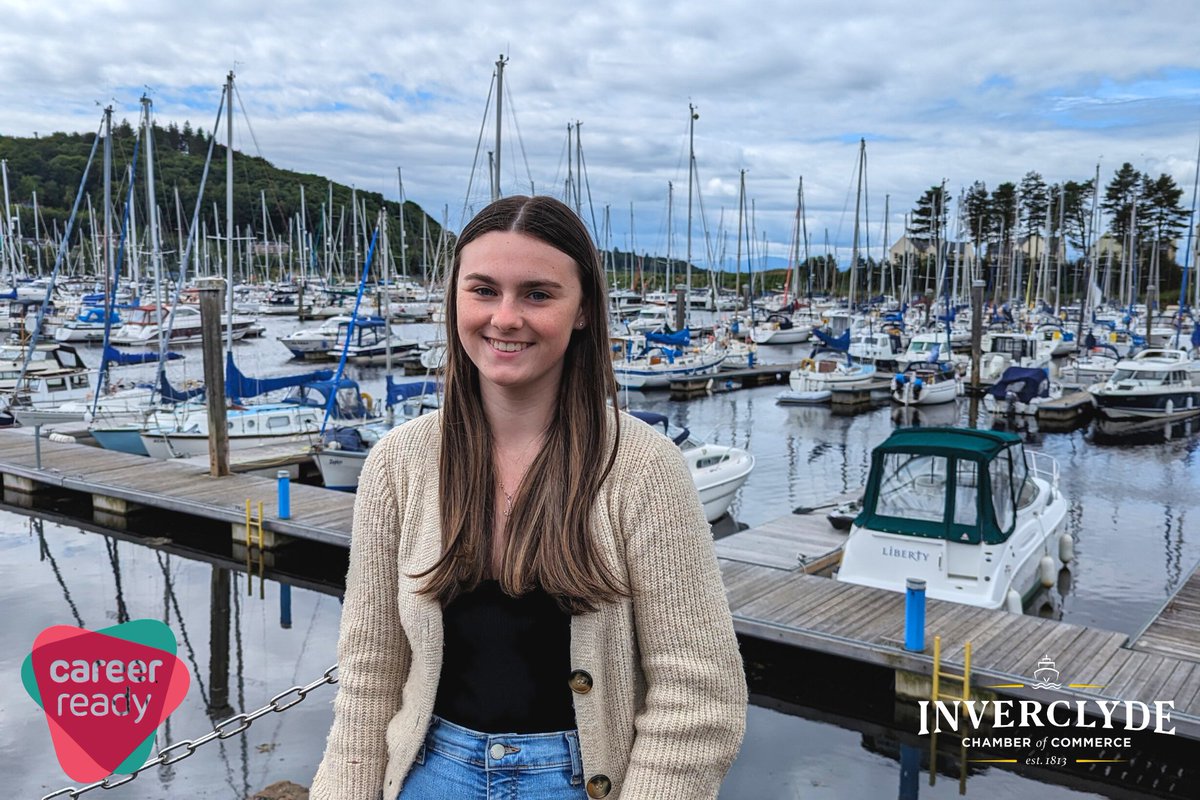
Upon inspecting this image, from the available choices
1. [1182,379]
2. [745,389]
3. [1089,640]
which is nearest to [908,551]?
[1089,640]

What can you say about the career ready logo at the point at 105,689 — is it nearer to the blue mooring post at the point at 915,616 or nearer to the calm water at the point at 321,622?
the calm water at the point at 321,622

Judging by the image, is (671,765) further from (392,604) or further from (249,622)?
(249,622)

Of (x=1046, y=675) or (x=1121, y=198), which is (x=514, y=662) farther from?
(x=1121, y=198)

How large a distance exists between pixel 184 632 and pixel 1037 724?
9525mm

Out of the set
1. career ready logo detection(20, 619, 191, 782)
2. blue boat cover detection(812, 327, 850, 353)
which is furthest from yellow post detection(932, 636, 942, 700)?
blue boat cover detection(812, 327, 850, 353)

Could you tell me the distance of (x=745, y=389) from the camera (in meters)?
38.9

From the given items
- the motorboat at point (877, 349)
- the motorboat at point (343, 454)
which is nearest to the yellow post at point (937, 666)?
the motorboat at point (343, 454)

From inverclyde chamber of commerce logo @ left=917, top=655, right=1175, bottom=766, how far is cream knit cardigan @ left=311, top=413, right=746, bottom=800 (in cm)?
736

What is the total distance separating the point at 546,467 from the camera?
78.5 inches

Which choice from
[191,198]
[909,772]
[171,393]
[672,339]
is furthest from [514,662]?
[191,198]

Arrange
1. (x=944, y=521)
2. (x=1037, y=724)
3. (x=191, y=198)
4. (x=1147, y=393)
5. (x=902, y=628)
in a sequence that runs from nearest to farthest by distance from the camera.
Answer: (x=1037, y=724), (x=902, y=628), (x=944, y=521), (x=1147, y=393), (x=191, y=198)

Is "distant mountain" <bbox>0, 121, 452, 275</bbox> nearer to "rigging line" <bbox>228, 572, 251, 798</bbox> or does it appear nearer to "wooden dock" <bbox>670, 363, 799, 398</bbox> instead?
"wooden dock" <bbox>670, 363, 799, 398</bbox>

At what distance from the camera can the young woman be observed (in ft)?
6.23

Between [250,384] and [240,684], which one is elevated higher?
[250,384]
